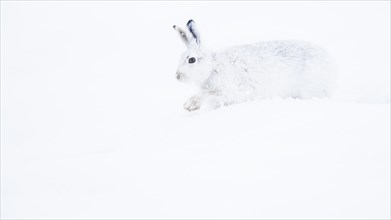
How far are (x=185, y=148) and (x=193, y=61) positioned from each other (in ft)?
6.59

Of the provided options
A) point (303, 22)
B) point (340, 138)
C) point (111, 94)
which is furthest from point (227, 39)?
point (340, 138)

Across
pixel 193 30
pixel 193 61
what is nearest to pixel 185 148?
pixel 193 61

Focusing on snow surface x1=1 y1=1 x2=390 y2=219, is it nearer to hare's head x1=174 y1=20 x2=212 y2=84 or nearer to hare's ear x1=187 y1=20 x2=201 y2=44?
hare's head x1=174 y1=20 x2=212 y2=84

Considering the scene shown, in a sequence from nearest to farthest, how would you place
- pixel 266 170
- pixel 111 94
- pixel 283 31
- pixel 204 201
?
pixel 204 201 < pixel 266 170 < pixel 111 94 < pixel 283 31

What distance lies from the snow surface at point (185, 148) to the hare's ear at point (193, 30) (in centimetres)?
84

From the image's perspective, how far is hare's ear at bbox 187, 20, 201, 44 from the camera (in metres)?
5.12

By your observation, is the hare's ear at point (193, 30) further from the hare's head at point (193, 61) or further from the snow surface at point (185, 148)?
the snow surface at point (185, 148)

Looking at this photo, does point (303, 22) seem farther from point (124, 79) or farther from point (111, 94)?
point (111, 94)

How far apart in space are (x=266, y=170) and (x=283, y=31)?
25.3 ft

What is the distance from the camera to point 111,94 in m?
7.46

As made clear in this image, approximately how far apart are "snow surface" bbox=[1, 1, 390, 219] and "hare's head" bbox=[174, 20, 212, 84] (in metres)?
0.42

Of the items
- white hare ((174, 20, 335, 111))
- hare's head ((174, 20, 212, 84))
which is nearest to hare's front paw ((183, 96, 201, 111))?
white hare ((174, 20, 335, 111))

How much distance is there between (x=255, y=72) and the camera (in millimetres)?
5133

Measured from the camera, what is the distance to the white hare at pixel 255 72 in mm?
5027
